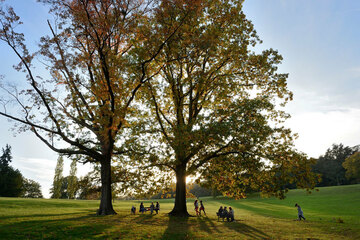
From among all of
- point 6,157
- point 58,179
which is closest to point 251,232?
point 58,179

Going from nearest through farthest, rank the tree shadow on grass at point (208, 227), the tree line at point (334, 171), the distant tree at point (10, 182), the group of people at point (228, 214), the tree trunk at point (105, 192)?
the tree shadow on grass at point (208, 227) → the tree trunk at point (105, 192) → the group of people at point (228, 214) → the distant tree at point (10, 182) → the tree line at point (334, 171)

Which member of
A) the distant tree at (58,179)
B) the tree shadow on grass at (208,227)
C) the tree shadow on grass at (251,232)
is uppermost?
the distant tree at (58,179)

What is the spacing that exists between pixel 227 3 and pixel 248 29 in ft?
9.85

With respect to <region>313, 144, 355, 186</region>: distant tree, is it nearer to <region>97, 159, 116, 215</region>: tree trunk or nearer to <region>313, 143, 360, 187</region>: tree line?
<region>313, 143, 360, 187</region>: tree line

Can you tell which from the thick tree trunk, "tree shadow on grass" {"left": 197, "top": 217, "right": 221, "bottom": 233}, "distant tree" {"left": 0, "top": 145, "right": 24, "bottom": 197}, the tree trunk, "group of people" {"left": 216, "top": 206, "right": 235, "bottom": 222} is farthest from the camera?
"distant tree" {"left": 0, "top": 145, "right": 24, "bottom": 197}

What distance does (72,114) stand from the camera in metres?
20.6

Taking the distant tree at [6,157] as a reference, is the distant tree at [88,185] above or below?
below

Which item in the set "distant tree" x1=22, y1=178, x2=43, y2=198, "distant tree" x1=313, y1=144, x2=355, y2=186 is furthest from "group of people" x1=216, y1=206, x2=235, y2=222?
"distant tree" x1=22, y1=178, x2=43, y2=198

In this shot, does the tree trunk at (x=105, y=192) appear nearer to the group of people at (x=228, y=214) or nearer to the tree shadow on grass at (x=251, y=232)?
the group of people at (x=228, y=214)

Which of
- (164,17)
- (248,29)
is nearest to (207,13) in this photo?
(248,29)

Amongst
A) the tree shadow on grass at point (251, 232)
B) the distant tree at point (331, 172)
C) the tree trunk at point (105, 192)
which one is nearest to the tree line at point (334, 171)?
the distant tree at point (331, 172)

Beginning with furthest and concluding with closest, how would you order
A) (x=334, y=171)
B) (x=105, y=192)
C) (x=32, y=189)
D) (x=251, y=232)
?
(x=32, y=189), (x=334, y=171), (x=105, y=192), (x=251, y=232)

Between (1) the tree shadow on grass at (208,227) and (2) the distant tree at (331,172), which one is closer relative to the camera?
(1) the tree shadow on grass at (208,227)

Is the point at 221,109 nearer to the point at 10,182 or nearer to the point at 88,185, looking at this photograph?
the point at 88,185
